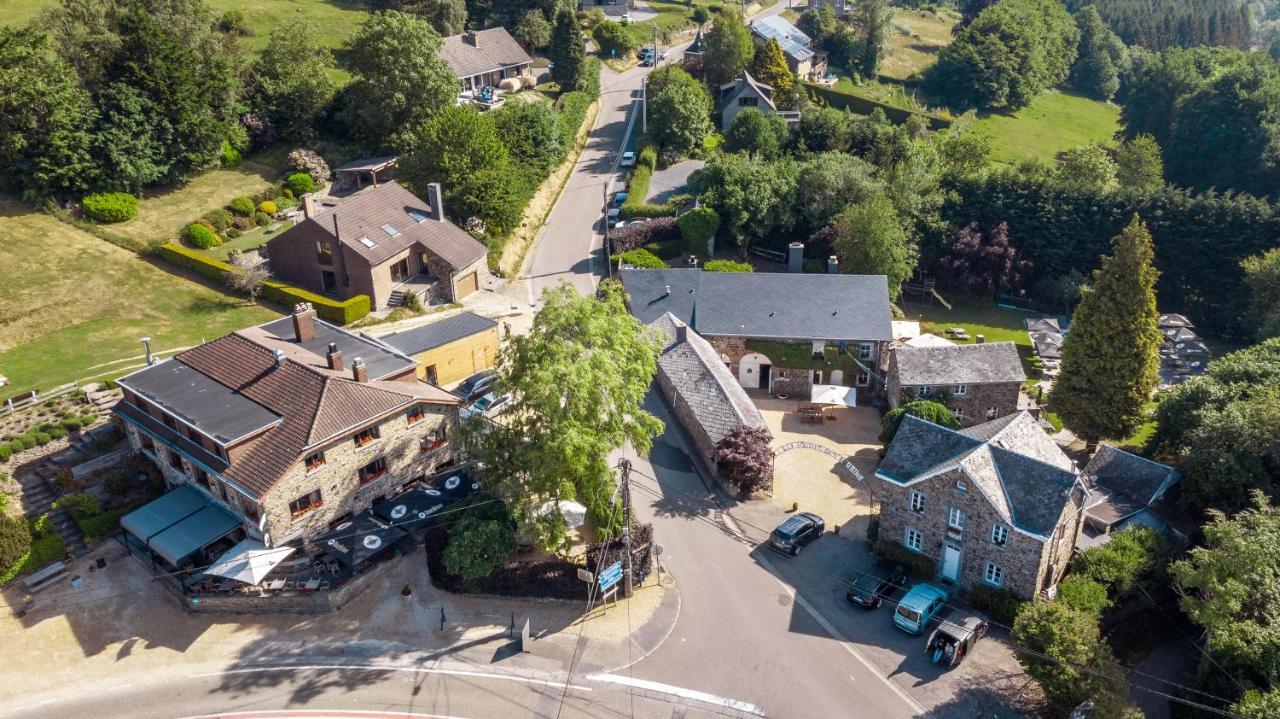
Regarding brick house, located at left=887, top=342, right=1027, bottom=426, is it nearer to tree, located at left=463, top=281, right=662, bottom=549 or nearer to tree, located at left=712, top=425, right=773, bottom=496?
tree, located at left=712, top=425, right=773, bottom=496

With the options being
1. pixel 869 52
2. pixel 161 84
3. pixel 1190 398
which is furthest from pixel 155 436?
pixel 869 52

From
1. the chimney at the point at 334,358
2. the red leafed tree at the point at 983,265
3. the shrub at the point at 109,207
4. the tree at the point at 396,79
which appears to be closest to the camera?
the chimney at the point at 334,358

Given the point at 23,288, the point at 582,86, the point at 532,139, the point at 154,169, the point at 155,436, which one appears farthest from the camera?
the point at 582,86

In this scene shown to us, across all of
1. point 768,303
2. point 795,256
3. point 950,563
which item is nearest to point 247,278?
point 768,303

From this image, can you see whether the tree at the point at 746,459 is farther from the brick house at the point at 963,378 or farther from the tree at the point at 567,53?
the tree at the point at 567,53

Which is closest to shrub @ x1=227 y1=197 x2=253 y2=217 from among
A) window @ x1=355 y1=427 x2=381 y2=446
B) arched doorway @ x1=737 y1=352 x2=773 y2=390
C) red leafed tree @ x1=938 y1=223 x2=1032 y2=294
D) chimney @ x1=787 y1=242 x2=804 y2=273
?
window @ x1=355 y1=427 x2=381 y2=446

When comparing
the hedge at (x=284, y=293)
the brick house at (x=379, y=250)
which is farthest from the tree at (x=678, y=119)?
the hedge at (x=284, y=293)

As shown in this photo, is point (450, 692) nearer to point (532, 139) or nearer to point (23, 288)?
point (23, 288)
